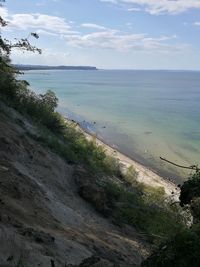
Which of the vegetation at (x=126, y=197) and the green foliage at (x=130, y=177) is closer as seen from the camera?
the vegetation at (x=126, y=197)

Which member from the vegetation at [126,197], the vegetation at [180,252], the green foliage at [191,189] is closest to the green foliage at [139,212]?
the vegetation at [126,197]

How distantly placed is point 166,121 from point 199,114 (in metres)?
11.2

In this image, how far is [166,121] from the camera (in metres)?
84.7

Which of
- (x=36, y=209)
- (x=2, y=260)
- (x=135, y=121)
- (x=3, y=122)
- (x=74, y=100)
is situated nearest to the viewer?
(x=2, y=260)

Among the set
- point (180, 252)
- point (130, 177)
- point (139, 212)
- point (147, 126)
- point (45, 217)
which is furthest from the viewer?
point (147, 126)

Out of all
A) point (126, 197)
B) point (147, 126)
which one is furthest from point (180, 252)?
point (147, 126)

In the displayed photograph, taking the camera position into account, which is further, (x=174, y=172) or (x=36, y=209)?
(x=174, y=172)

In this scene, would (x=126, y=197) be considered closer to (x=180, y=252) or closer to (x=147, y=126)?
(x=180, y=252)

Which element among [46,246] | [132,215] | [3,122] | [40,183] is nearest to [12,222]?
[46,246]

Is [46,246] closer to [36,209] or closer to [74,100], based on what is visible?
[36,209]

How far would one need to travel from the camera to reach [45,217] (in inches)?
592

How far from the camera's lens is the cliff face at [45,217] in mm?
10922

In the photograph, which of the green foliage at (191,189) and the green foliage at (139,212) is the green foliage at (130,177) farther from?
the green foliage at (191,189)

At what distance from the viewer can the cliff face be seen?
10.9 metres
